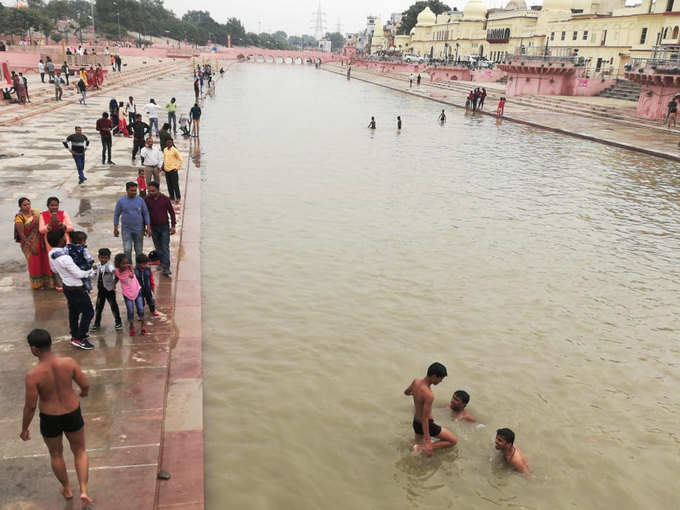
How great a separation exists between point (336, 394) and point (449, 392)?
1.36 m

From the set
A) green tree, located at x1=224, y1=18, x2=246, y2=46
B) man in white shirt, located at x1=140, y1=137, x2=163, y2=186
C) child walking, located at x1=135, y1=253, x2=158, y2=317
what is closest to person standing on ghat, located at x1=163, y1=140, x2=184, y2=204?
man in white shirt, located at x1=140, y1=137, x2=163, y2=186

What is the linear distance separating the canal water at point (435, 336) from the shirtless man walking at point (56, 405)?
1.22 meters

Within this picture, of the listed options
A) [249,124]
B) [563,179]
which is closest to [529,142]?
[563,179]

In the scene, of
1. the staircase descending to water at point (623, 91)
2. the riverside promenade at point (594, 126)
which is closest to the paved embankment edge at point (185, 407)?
the riverside promenade at point (594, 126)

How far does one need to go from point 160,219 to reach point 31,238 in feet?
5.49

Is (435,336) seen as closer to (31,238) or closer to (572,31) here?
(31,238)

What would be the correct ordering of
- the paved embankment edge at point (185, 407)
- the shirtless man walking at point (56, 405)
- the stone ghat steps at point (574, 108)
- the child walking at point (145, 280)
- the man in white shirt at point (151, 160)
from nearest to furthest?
the shirtless man walking at point (56, 405), the paved embankment edge at point (185, 407), the child walking at point (145, 280), the man in white shirt at point (151, 160), the stone ghat steps at point (574, 108)

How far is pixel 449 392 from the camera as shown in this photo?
20.9ft

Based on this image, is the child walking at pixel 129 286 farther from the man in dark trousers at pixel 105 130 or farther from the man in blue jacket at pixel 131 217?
the man in dark trousers at pixel 105 130

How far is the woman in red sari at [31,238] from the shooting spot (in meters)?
6.68

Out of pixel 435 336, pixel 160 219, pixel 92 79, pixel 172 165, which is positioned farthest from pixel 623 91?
pixel 160 219

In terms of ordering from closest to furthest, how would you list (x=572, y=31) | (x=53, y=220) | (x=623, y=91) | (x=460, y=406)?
(x=460, y=406) < (x=53, y=220) < (x=623, y=91) < (x=572, y=31)

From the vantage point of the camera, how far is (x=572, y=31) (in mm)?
55562

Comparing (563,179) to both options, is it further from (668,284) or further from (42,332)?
(42,332)
